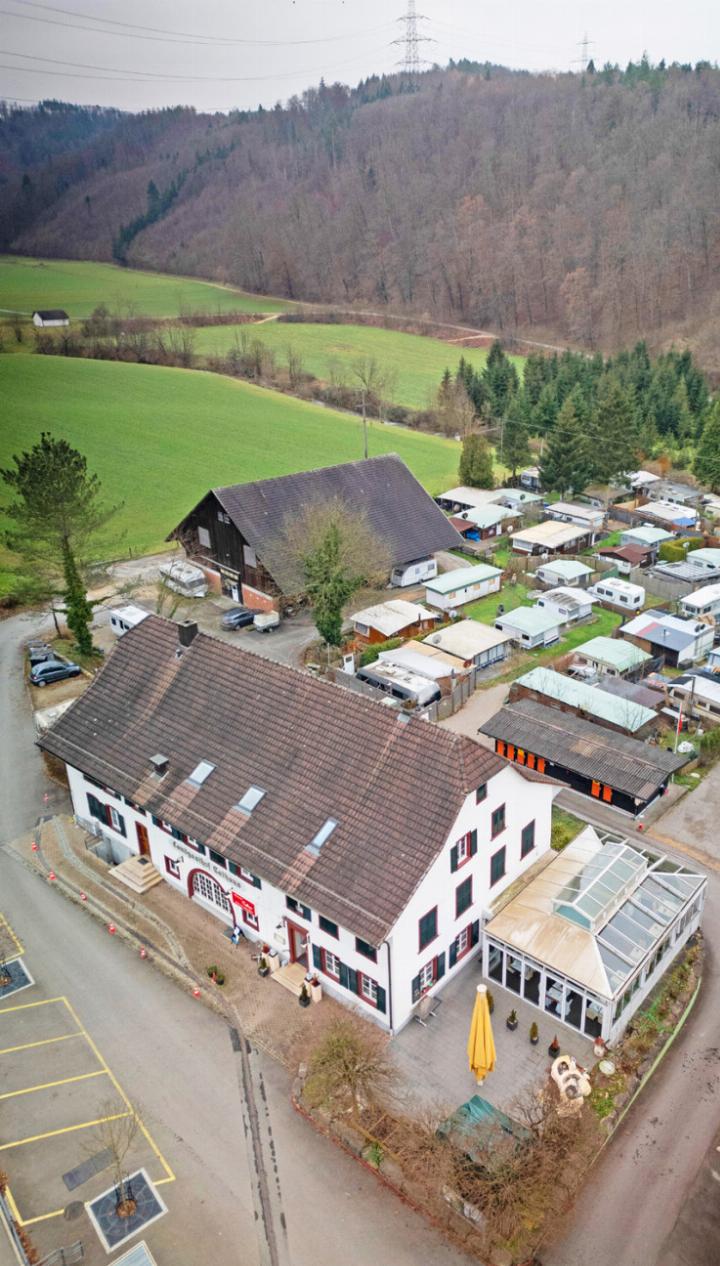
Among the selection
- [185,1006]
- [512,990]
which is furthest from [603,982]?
[185,1006]

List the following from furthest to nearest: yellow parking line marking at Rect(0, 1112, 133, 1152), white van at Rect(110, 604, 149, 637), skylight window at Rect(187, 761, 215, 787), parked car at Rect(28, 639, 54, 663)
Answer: white van at Rect(110, 604, 149, 637)
parked car at Rect(28, 639, 54, 663)
skylight window at Rect(187, 761, 215, 787)
yellow parking line marking at Rect(0, 1112, 133, 1152)

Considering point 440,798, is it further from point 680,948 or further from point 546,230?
point 546,230

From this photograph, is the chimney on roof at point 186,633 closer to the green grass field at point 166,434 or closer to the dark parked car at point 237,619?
the dark parked car at point 237,619

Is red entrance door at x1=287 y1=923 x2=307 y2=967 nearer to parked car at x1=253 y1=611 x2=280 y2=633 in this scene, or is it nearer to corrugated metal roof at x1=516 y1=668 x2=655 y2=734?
corrugated metal roof at x1=516 y1=668 x2=655 y2=734

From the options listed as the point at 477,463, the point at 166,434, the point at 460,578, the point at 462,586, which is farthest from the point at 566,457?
the point at 166,434

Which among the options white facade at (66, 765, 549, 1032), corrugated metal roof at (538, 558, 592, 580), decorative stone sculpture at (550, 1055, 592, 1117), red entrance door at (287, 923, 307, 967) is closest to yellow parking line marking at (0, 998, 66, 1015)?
white facade at (66, 765, 549, 1032)

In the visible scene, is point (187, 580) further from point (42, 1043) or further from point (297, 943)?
point (42, 1043)
